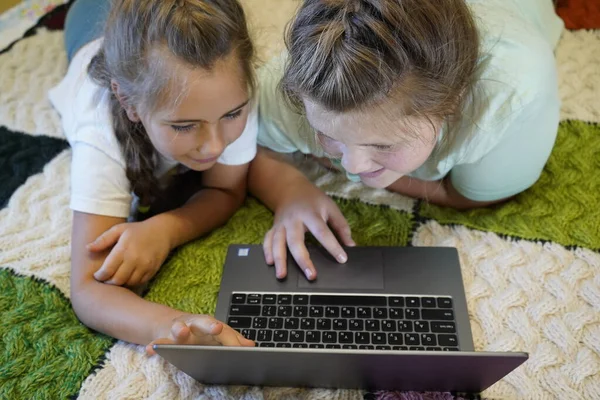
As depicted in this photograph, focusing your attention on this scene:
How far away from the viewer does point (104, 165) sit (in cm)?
87

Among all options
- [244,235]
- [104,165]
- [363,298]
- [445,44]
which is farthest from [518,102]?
[104,165]

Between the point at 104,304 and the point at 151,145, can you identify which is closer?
the point at 104,304

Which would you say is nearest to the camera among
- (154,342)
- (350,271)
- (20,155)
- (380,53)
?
(380,53)

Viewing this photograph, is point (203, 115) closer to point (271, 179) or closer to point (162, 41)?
point (162, 41)

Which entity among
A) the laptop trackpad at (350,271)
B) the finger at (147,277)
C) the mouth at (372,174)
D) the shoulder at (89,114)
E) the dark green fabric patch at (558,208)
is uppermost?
the shoulder at (89,114)

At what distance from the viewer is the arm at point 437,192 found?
919 mm

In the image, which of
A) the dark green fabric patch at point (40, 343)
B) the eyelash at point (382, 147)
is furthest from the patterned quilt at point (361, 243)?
the eyelash at point (382, 147)

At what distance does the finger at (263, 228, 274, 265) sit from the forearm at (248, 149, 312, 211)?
0.08 meters

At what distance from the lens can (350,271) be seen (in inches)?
31.2

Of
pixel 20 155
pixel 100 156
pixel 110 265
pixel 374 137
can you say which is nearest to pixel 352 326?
pixel 374 137

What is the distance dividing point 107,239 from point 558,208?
672 mm

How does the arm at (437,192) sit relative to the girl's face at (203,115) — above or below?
below

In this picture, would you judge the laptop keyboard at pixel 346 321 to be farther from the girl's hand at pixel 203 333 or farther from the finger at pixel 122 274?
the finger at pixel 122 274

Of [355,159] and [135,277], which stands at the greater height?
[355,159]
